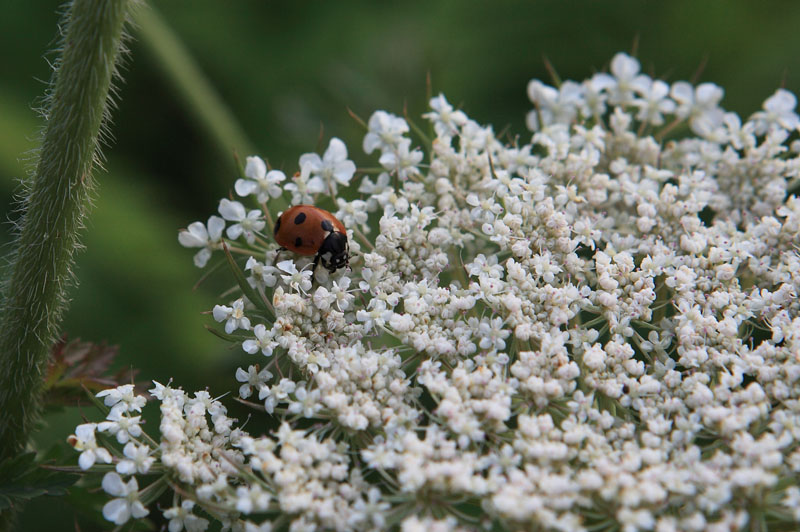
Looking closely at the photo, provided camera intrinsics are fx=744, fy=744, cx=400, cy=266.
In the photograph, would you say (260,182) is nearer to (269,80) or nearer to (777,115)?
(269,80)

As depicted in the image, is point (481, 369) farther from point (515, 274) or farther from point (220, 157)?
point (220, 157)

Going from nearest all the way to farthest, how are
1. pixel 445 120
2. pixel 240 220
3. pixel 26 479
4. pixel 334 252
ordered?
pixel 26 479
pixel 334 252
pixel 240 220
pixel 445 120

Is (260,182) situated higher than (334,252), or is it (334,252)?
(260,182)

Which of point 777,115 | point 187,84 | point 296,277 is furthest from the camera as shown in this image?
point 187,84

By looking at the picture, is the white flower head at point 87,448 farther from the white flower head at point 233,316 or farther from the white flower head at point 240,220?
the white flower head at point 240,220

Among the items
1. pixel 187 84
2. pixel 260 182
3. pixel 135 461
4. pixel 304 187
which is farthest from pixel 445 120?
pixel 135 461

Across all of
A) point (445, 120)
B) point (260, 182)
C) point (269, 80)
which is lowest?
point (260, 182)

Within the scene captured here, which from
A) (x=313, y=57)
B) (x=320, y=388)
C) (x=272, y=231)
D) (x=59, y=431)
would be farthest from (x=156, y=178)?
(x=320, y=388)
